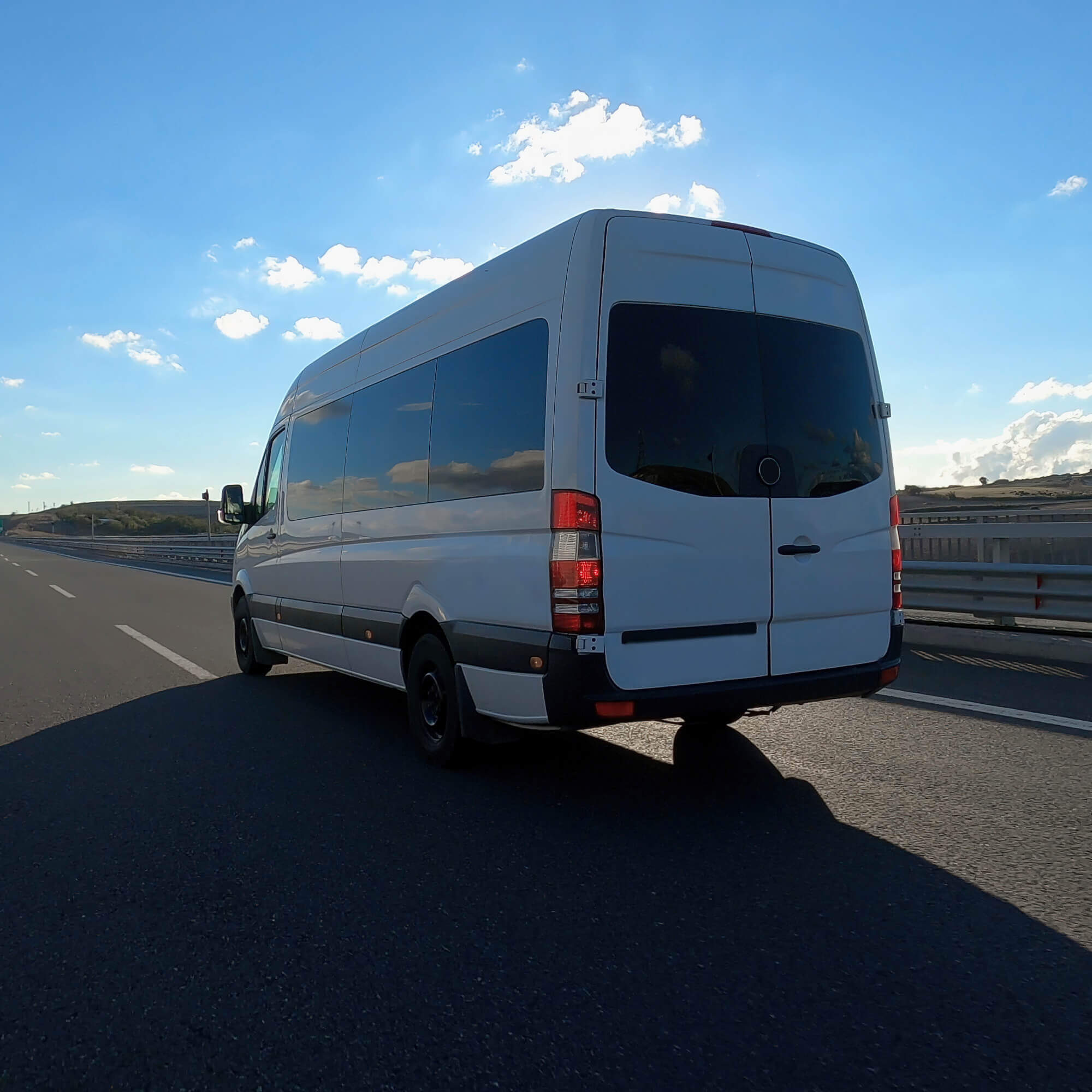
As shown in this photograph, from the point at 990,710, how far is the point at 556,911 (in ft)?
Answer: 12.7

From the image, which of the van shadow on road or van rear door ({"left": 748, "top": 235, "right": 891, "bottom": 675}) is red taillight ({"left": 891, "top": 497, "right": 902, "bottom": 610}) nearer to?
van rear door ({"left": 748, "top": 235, "right": 891, "bottom": 675})

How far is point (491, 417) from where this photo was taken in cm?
458

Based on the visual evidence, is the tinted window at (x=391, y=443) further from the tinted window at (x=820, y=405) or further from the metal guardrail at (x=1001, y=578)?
the metal guardrail at (x=1001, y=578)

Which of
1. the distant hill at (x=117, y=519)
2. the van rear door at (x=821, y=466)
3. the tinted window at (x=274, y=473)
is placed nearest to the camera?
the van rear door at (x=821, y=466)

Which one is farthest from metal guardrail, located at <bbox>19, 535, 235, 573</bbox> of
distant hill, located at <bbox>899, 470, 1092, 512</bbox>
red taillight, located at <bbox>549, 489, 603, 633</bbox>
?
distant hill, located at <bbox>899, 470, 1092, 512</bbox>

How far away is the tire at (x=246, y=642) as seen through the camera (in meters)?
8.15

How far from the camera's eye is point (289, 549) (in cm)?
720

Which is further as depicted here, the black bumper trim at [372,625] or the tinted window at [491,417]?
the black bumper trim at [372,625]

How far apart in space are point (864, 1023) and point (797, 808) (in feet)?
5.82

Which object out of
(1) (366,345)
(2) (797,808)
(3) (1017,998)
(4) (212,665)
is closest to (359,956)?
(3) (1017,998)

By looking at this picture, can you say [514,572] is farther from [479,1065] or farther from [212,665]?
[212,665]

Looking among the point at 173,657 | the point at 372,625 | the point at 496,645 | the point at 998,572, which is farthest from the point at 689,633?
the point at 173,657

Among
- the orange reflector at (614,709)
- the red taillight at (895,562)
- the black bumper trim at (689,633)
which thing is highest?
the red taillight at (895,562)

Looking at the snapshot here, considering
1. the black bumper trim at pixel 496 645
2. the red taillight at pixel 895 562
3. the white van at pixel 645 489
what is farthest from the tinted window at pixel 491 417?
the red taillight at pixel 895 562
